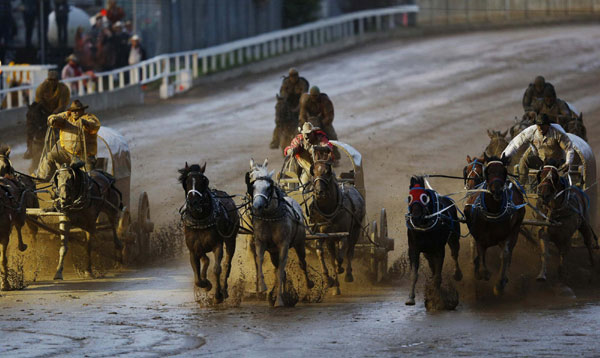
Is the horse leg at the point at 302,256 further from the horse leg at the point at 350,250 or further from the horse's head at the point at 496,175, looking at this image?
the horse's head at the point at 496,175

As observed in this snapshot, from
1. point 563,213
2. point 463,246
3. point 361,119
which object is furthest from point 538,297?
point 361,119

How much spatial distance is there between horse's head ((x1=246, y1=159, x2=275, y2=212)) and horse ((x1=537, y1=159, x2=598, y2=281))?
3.53m

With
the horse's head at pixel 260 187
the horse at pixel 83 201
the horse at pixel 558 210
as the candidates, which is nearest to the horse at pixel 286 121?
the horse at pixel 83 201

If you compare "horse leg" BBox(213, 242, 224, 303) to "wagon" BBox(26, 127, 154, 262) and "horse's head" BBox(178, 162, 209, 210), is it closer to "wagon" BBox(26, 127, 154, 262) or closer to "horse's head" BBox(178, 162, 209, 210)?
"horse's head" BBox(178, 162, 209, 210)

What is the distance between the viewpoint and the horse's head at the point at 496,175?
1456 cm

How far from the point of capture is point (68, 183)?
16531 millimetres

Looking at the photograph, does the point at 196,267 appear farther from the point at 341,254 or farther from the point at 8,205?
the point at 8,205

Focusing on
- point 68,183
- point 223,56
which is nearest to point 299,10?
point 223,56

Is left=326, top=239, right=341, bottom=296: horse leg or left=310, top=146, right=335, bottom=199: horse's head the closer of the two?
left=310, top=146, right=335, bottom=199: horse's head

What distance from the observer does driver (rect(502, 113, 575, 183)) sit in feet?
55.3

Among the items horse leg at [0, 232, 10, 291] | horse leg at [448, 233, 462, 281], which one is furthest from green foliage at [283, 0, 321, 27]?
horse leg at [448, 233, 462, 281]

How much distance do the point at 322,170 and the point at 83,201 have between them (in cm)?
337

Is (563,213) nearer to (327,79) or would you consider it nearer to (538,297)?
(538,297)

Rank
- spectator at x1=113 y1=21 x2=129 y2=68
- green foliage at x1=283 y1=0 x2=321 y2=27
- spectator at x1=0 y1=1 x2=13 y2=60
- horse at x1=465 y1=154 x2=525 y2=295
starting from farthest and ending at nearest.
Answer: green foliage at x1=283 y1=0 x2=321 y2=27 → spectator at x1=113 y1=21 x2=129 y2=68 → spectator at x1=0 y1=1 x2=13 y2=60 → horse at x1=465 y1=154 x2=525 y2=295
